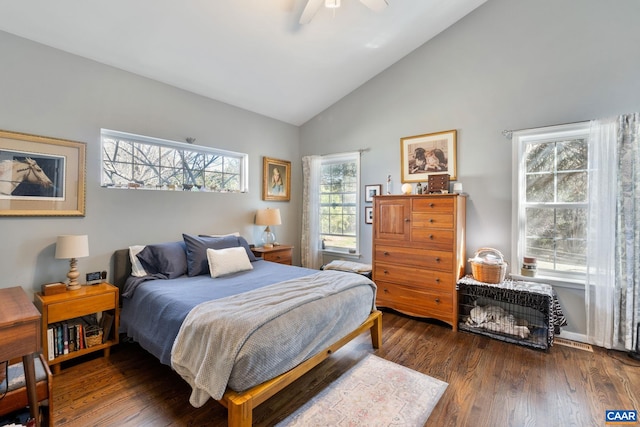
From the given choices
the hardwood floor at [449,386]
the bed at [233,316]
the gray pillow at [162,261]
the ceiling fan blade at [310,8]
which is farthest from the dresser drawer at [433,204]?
the gray pillow at [162,261]

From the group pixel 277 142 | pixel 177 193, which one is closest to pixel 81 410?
pixel 177 193

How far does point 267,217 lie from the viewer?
408 centimetres

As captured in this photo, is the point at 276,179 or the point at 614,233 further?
the point at 276,179

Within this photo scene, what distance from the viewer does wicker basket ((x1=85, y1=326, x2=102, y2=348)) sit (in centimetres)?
245

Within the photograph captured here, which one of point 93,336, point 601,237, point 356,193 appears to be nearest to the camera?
point 93,336

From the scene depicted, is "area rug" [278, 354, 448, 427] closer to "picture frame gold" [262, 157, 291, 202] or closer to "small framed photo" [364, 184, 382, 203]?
"small framed photo" [364, 184, 382, 203]

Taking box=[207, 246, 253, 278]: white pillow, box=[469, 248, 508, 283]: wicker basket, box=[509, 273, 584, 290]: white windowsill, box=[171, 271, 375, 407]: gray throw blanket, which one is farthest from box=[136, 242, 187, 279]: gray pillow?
box=[509, 273, 584, 290]: white windowsill

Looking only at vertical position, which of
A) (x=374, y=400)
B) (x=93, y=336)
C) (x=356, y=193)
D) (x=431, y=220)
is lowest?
(x=374, y=400)

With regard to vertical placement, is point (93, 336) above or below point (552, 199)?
below

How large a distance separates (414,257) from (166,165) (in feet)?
10.3

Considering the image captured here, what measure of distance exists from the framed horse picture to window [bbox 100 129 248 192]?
0.27m

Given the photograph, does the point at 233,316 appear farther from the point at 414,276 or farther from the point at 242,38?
the point at 242,38

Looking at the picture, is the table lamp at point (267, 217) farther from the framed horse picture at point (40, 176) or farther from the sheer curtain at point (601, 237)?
the sheer curtain at point (601, 237)

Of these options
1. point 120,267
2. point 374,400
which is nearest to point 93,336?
point 120,267
